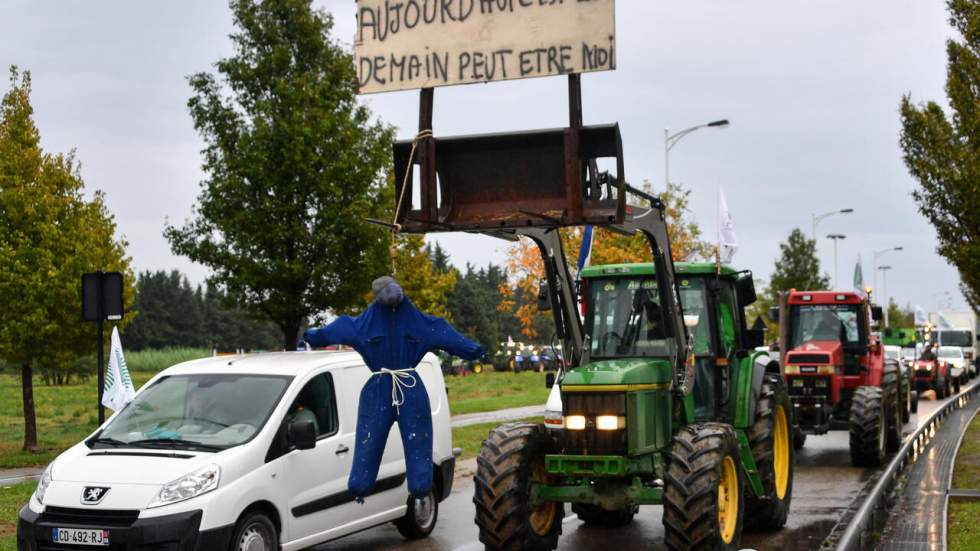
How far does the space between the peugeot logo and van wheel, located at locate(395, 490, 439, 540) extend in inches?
134

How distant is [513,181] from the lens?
8211mm

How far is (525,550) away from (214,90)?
1686cm

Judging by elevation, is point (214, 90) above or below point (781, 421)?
above

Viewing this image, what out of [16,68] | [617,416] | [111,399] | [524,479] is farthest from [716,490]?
[16,68]

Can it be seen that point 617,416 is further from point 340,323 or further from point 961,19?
point 961,19

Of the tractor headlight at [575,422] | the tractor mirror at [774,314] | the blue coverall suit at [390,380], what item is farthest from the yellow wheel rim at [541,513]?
the tractor mirror at [774,314]

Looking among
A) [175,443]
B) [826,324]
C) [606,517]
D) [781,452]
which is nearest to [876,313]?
[826,324]

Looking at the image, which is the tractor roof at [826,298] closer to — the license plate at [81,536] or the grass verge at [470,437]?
the grass verge at [470,437]

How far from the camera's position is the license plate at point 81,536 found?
774 cm

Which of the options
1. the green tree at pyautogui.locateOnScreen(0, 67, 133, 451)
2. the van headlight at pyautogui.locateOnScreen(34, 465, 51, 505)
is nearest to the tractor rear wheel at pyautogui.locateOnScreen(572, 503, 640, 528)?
the van headlight at pyautogui.locateOnScreen(34, 465, 51, 505)

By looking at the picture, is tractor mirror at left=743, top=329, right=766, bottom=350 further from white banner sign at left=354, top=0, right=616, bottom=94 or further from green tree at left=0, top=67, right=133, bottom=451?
green tree at left=0, top=67, right=133, bottom=451

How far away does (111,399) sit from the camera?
53.0 feet

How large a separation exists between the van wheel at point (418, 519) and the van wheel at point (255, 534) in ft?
7.39

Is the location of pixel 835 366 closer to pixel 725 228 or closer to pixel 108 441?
pixel 725 228
